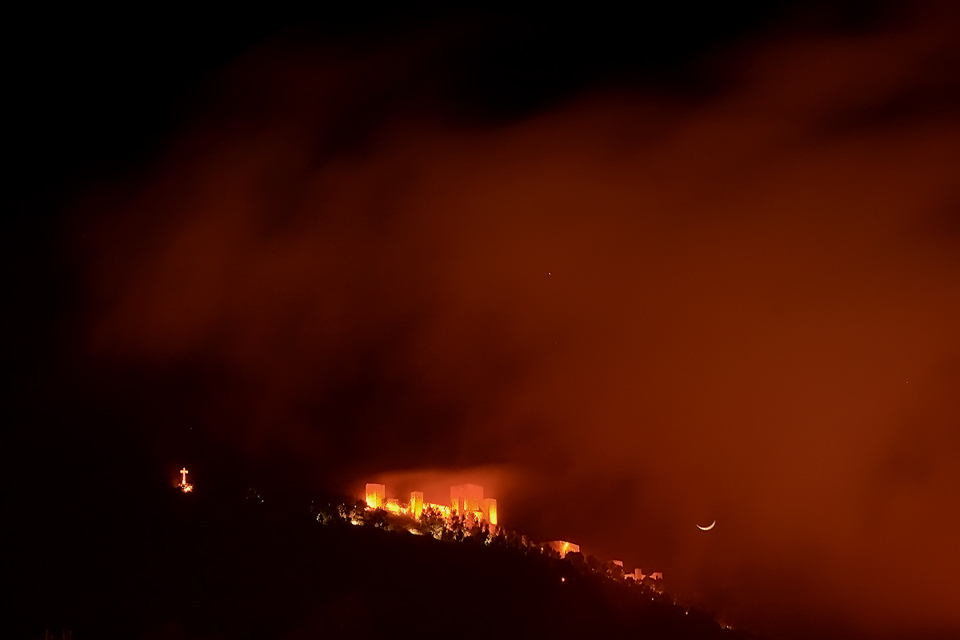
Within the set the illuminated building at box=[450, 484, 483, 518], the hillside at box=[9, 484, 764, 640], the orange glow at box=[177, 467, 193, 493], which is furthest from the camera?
the illuminated building at box=[450, 484, 483, 518]

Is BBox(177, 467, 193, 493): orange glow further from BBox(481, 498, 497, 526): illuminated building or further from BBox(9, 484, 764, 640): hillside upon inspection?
BBox(481, 498, 497, 526): illuminated building

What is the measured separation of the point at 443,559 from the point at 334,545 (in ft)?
11.1

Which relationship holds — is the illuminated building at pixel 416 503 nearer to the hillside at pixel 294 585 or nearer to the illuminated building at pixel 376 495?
the illuminated building at pixel 376 495

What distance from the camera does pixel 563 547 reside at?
35.8 metres

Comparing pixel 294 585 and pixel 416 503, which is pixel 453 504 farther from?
pixel 294 585

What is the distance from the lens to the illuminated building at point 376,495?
34.3 metres

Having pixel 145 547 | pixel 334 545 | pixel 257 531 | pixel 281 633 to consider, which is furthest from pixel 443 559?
pixel 281 633

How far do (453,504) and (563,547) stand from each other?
4.14 meters

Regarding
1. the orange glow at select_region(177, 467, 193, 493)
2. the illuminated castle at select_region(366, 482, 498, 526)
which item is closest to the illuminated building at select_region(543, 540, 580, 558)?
the illuminated castle at select_region(366, 482, 498, 526)

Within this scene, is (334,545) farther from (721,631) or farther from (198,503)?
(721,631)

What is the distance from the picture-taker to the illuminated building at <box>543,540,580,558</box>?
3481 cm

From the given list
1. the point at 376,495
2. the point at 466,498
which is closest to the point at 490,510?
the point at 466,498

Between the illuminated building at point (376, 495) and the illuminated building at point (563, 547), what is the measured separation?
18.8ft

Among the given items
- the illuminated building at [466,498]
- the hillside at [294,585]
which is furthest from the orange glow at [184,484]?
the illuminated building at [466,498]
